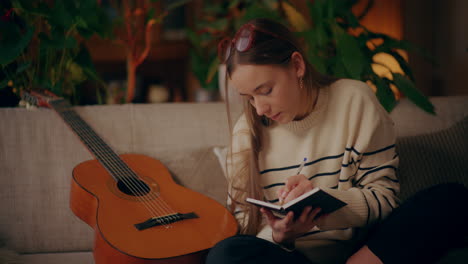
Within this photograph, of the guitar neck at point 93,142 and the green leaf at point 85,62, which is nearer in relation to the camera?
the guitar neck at point 93,142

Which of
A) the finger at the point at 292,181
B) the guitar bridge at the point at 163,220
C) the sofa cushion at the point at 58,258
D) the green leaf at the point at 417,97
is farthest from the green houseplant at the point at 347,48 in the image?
the sofa cushion at the point at 58,258

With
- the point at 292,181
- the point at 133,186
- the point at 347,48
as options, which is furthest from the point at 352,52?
the point at 133,186

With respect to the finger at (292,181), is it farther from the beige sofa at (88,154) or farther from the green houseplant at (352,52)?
the green houseplant at (352,52)

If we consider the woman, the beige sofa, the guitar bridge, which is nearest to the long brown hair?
the woman

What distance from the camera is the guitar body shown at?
0.93 metres

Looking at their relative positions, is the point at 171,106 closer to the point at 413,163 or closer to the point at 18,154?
the point at 18,154

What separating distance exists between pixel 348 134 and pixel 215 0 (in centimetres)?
262

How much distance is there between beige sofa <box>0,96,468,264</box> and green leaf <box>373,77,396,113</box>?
29mm

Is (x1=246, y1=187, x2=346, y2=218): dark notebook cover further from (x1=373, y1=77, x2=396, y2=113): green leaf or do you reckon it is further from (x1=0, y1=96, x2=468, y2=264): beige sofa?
(x1=373, y1=77, x2=396, y2=113): green leaf

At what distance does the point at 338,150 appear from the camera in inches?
41.0

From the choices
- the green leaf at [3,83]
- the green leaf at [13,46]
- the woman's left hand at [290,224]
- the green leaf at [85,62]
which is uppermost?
the green leaf at [13,46]

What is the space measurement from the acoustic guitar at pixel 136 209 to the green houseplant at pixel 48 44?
0.47 feet

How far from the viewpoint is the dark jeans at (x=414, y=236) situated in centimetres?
82

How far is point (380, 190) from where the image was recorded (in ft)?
3.13
